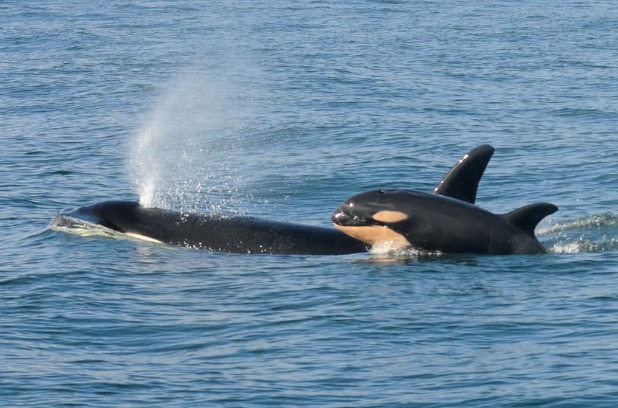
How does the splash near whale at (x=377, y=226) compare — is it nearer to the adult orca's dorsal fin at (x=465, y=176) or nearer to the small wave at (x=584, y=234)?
the adult orca's dorsal fin at (x=465, y=176)

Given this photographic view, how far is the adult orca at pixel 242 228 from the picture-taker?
20375 millimetres

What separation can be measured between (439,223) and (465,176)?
3.36 feet

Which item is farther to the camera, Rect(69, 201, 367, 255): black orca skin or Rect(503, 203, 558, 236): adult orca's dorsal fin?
Rect(69, 201, 367, 255): black orca skin

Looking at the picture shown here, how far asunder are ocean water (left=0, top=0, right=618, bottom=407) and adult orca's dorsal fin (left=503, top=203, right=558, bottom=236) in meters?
0.44

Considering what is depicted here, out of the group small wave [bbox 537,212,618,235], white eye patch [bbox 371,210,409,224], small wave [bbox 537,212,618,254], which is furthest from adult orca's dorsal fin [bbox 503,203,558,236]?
small wave [bbox 537,212,618,235]

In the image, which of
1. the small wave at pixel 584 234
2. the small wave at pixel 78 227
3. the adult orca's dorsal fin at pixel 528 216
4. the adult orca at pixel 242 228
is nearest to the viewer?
the adult orca's dorsal fin at pixel 528 216

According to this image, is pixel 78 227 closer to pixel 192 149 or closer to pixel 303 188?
pixel 303 188

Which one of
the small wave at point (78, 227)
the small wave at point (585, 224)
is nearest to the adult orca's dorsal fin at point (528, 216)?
the small wave at point (585, 224)

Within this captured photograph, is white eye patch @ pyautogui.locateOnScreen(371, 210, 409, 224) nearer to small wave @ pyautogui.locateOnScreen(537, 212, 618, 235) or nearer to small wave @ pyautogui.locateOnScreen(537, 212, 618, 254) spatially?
small wave @ pyautogui.locateOnScreen(537, 212, 618, 254)

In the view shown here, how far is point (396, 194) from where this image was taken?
20.0m

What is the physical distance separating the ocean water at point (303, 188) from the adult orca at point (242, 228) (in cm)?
34

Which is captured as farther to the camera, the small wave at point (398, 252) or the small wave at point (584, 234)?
the small wave at point (584, 234)

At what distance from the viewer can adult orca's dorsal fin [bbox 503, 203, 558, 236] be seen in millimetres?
19297

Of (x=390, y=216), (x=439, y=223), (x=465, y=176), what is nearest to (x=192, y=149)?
(x=465, y=176)
